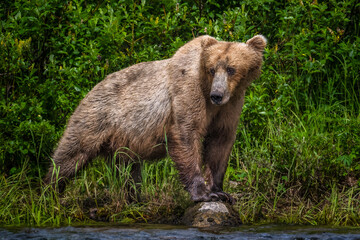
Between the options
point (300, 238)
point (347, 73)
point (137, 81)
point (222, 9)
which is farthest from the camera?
point (222, 9)

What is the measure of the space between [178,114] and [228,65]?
28.0 inches

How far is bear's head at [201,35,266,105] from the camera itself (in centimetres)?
584

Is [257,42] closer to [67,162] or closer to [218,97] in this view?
[218,97]

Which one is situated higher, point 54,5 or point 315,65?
point 54,5

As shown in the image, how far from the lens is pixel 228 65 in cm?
595

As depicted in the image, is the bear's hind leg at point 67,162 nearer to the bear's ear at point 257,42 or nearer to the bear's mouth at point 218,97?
the bear's mouth at point 218,97

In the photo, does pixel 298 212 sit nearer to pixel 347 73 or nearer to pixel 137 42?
pixel 347 73

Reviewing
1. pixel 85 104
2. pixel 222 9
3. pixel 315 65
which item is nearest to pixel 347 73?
pixel 315 65

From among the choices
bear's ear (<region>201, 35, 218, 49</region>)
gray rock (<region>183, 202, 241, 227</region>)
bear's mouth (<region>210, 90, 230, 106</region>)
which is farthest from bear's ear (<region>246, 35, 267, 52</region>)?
gray rock (<region>183, 202, 241, 227</region>)

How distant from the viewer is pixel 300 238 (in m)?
5.13

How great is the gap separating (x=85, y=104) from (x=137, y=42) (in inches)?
62.2

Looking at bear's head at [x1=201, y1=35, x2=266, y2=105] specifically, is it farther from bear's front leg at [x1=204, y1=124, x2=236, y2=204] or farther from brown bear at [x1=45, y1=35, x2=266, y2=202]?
bear's front leg at [x1=204, y1=124, x2=236, y2=204]

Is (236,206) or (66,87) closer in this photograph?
(236,206)

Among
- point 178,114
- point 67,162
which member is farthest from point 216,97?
point 67,162
